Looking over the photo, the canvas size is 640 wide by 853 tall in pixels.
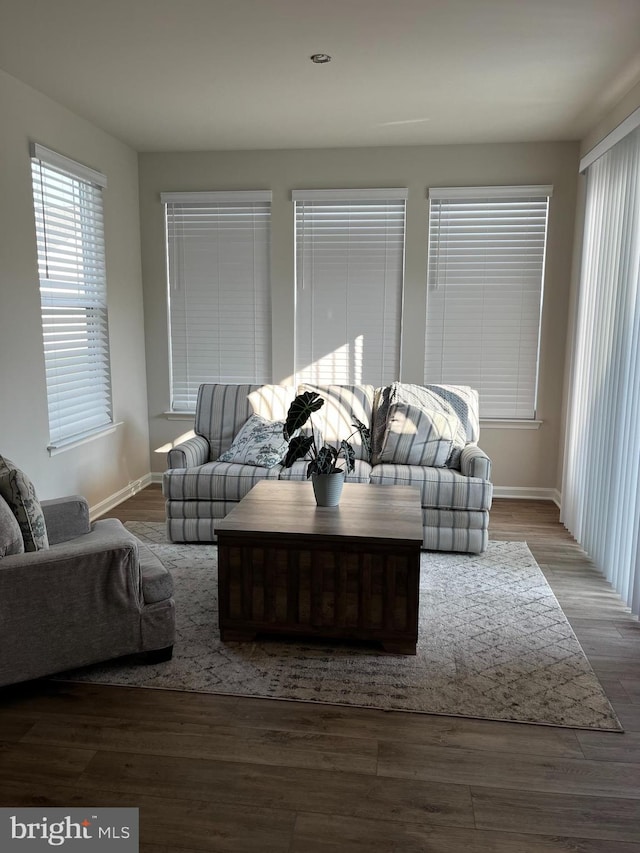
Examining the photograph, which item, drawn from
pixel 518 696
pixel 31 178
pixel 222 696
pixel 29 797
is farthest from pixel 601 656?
pixel 31 178

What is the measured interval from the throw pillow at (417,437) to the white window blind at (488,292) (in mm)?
1013

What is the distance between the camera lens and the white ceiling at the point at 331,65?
2902 millimetres

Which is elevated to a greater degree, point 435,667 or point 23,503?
point 23,503

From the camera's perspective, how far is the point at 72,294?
176 inches

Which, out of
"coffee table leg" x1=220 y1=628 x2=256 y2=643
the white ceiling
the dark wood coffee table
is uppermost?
→ the white ceiling

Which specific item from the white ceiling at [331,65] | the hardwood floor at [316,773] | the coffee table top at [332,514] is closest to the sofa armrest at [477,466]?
the coffee table top at [332,514]

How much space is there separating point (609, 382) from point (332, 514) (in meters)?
1.90

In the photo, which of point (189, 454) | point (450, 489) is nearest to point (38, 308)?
point (189, 454)

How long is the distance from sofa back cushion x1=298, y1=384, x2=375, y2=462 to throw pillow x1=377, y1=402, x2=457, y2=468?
0.23 meters

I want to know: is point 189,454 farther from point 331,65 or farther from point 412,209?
point 412,209

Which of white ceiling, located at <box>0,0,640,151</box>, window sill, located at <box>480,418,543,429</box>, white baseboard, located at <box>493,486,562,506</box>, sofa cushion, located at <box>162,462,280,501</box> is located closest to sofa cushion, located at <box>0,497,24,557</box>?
sofa cushion, located at <box>162,462,280,501</box>

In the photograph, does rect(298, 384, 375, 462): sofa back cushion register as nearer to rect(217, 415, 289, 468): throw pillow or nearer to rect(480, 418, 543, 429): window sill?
rect(217, 415, 289, 468): throw pillow

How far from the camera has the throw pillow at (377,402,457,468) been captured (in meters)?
4.35

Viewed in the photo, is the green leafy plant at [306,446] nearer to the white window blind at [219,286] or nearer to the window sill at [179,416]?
the white window blind at [219,286]
